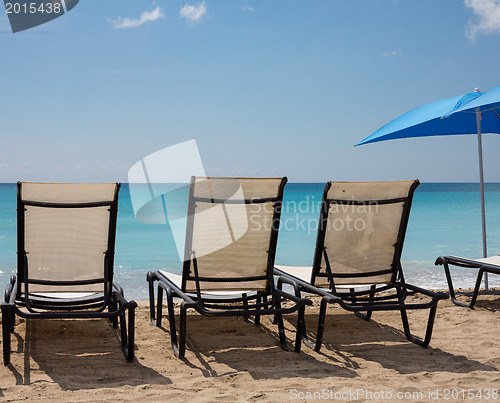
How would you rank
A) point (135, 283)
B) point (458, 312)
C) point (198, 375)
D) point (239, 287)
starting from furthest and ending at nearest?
point (135, 283)
point (458, 312)
point (239, 287)
point (198, 375)

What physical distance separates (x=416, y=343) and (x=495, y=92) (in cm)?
250

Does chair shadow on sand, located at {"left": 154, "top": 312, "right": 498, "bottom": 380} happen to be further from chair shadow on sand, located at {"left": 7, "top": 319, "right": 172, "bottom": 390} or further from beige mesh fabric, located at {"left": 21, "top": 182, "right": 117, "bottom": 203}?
beige mesh fabric, located at {"left": 21, "top": 182, "right": 117, "bottom": 203}

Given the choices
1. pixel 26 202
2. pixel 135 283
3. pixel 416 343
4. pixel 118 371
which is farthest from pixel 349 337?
pixel 135 283

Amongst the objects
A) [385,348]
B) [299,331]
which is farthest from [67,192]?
Answer: [385,348]

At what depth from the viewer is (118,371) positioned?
3.39 m

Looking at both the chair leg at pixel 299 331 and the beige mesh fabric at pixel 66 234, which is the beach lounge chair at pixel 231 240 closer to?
the chair leg at pixel 299 331

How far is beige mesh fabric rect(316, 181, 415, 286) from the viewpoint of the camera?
4020 mm

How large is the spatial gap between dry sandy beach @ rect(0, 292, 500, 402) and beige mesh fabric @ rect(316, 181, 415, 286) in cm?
55

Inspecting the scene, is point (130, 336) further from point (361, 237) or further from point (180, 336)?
point (361, 237)

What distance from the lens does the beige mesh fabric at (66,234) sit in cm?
366

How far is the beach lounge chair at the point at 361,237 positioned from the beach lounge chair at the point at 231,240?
331 millimetres

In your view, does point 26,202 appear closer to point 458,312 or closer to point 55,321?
point 55,321

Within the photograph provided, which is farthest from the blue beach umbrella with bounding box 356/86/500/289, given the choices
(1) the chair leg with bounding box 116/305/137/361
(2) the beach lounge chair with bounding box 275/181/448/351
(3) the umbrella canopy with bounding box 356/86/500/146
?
(1) the chair leg with bounding box 116/305/137/361

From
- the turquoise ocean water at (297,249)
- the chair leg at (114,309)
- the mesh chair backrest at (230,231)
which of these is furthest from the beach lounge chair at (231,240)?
the turquoise ocean water at (297,249)
